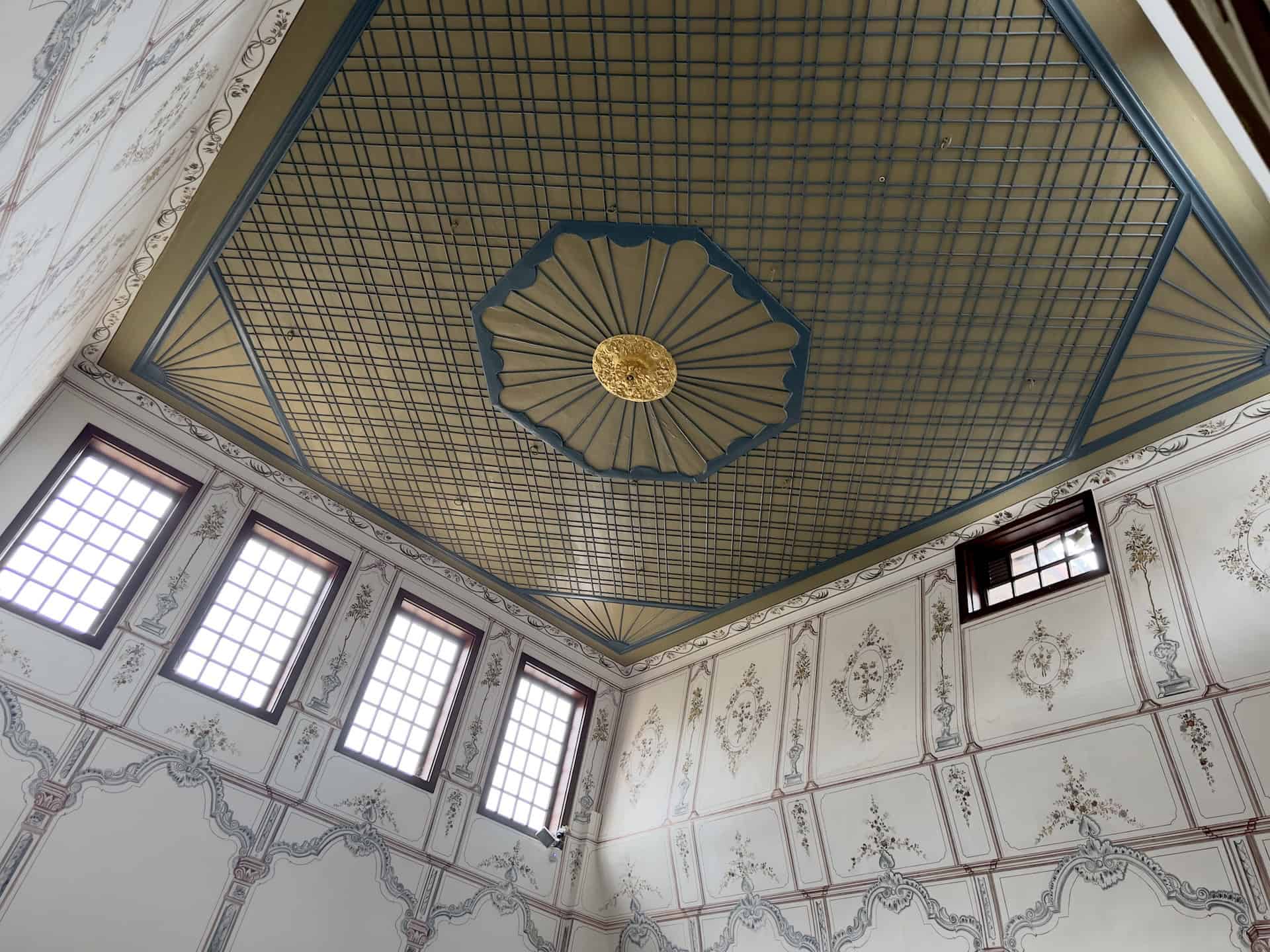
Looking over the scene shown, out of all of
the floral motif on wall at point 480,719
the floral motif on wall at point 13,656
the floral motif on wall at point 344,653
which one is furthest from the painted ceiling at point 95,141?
the floral motif on wall at point 480,719

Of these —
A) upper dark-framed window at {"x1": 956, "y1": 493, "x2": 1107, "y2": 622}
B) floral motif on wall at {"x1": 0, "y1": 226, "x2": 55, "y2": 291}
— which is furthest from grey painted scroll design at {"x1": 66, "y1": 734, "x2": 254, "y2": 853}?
upper dark-framed window at {"x1": 956, "y1": 493, "x2": 1107, "y2": 622}

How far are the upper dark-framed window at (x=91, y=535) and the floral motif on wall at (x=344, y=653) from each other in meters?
1.47

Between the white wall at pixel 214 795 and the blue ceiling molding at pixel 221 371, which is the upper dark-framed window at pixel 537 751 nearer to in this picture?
the white wall at pixel 214 795

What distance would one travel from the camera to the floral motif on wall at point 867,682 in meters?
6.48

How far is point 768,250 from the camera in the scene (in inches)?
207

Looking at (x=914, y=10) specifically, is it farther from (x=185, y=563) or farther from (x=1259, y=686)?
(x=185, y=563)

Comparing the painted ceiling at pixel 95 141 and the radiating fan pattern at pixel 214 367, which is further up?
the radiating fan pattern at pixel 214 367

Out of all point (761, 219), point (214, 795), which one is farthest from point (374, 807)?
point (761, 219)

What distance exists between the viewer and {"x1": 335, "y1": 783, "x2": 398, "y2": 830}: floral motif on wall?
21.5 ft

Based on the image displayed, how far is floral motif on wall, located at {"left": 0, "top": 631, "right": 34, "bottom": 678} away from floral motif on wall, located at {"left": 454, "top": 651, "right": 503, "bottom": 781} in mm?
3131

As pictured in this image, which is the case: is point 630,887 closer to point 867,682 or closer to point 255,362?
point 867,682

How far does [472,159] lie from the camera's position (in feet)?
16.7

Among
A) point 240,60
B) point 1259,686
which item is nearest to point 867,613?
Result: point 1259,686

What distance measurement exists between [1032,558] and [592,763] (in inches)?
171
